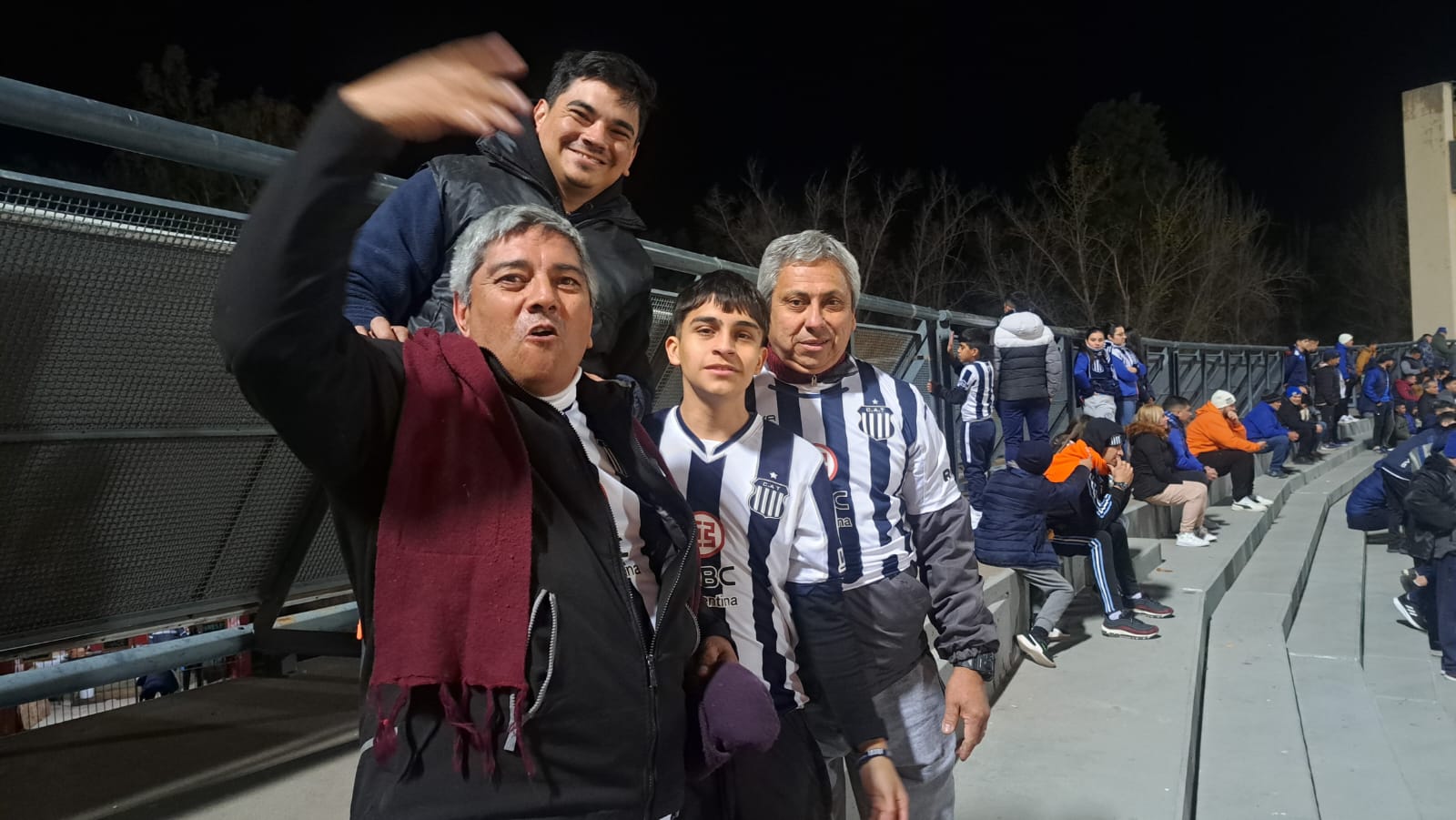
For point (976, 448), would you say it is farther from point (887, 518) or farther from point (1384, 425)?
point (1384, 425)

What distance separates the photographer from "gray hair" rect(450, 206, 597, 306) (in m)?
1.57

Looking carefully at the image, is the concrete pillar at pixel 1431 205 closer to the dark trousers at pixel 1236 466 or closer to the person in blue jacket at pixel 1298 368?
the person in blue jacket at pixel 1298 368

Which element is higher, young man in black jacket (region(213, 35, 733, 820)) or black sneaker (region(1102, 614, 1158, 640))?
young man in black jacket (region(213, 35, 733, 820))

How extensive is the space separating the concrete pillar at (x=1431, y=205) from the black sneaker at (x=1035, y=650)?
30.3 metres

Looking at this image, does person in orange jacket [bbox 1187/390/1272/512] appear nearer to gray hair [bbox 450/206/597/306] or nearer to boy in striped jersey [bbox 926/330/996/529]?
boy in striped jersey [bbox 926/330/996/529]

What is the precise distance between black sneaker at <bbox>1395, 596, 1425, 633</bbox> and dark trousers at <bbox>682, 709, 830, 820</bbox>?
8.97 metres

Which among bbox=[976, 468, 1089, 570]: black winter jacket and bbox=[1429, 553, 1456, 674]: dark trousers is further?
bbox=[1429, 553, 1456, 674]: dark trousers

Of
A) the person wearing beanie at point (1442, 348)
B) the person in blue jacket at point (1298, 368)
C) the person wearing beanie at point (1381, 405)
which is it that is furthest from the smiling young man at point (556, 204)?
Answer: the person wearing beanie at point (1442, 348)

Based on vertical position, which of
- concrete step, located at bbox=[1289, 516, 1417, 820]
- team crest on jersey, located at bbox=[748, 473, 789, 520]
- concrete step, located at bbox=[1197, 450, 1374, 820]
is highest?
team crest on jersey, located at bbox=[748, 473, 789, 520]

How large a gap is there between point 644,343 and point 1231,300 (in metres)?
30.2

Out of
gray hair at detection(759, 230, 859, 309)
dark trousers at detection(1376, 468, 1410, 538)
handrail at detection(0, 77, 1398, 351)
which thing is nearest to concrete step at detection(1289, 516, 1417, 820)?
dark trousers at detection(1376, 468, 1410, 538)

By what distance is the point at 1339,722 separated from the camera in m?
5.99

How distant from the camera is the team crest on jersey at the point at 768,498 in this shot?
6.84 feet

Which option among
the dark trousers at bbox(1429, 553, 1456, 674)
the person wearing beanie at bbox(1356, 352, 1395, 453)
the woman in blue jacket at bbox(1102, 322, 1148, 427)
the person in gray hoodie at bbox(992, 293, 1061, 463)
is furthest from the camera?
the person wearing beanie at bbox(1356, 352, 1395, 453)
